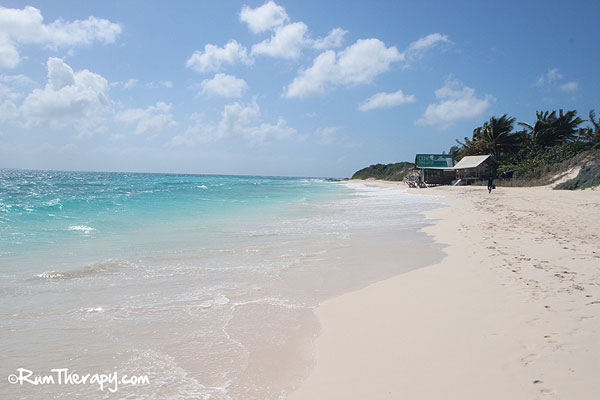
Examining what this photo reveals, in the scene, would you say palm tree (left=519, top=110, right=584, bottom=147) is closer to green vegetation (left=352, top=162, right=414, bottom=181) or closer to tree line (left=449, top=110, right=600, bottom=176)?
tree line (left=449, top=110, right=600, bottom=176)

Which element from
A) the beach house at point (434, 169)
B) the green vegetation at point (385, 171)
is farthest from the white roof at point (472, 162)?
the green vegetation at point (385, 171)

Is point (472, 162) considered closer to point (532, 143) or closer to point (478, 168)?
point (478, 168)

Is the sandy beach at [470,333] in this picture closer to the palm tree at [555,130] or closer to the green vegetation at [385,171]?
the palm tree at [555,130]

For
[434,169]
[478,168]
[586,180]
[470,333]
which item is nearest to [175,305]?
[470,333]

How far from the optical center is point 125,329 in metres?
3.65

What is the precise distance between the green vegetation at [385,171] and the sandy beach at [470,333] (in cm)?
6591

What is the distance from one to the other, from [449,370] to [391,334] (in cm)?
75

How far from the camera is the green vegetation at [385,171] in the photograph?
75.6m

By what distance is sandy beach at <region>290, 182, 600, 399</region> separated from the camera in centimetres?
248

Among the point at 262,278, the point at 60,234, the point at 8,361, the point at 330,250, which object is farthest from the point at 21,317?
the point at 60,234

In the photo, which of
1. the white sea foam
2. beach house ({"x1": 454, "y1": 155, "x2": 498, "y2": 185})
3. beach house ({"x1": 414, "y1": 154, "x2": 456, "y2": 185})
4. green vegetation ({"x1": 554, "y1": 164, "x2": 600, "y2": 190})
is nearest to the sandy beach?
the white sea foam

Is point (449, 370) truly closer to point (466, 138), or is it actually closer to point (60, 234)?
point (60, 234)

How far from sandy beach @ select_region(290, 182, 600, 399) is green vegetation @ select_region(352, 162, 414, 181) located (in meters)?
65.9

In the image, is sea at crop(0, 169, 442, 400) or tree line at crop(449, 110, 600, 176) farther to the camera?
tree line at crop(449, 110, 600, 176)
